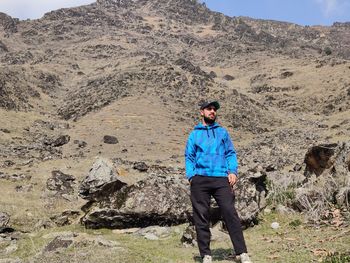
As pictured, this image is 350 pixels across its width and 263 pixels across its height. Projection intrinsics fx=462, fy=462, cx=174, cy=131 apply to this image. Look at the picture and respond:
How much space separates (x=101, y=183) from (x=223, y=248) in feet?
16.5

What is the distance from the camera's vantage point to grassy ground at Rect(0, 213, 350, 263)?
780 centimetres

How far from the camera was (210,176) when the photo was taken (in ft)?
23.5

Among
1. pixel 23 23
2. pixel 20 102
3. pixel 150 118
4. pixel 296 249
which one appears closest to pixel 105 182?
pixel 296 249

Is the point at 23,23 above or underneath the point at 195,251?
above

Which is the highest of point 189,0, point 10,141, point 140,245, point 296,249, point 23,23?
point 189,0

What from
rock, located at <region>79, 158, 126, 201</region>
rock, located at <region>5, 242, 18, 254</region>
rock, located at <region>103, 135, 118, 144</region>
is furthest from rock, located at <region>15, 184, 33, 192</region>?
rock, located at <region>103, 135, 118, 144</region>

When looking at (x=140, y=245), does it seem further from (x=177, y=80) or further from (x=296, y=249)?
(x=177, y=80)

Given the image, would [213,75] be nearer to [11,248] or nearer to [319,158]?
[319,158]

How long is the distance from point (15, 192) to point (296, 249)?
16.4 m

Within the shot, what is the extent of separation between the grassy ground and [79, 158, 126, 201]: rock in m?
2.23

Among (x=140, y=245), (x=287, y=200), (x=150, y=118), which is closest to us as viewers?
(x=140, y=245)

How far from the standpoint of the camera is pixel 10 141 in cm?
4022

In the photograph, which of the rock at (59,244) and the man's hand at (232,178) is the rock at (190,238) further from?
the man's hand at (232,178)

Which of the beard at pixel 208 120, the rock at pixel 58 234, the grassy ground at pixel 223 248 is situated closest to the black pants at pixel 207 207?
the grassy ground at pixel 223 248
